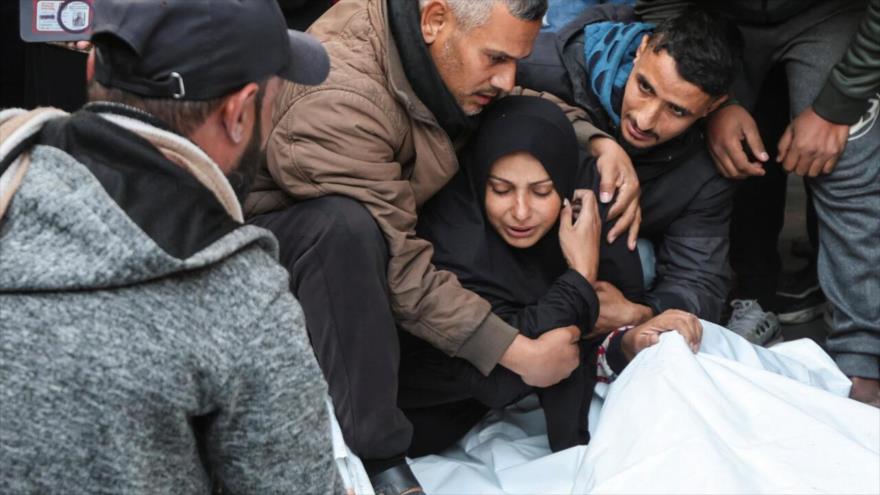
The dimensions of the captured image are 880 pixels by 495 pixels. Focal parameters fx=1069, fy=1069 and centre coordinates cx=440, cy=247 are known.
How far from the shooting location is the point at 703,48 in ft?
9.43

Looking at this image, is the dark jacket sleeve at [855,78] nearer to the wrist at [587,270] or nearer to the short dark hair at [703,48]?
the short dark hair at [703,48]

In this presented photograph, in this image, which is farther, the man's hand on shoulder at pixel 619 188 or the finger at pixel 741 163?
the finger at pixel 741 163

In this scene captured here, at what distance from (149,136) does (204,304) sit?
0.22 meters

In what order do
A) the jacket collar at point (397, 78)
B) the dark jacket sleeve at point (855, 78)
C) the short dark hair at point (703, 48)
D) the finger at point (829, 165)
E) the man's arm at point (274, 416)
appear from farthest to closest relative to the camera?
the finger at point (829, 165) < the short dark hair at point (703, 48) < the dark jacket sleeve at point (855, 78) < the jacket collar at point (397, 78) < the man's arm at point (274, 416)

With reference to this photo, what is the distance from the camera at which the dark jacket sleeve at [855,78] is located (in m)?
2.75

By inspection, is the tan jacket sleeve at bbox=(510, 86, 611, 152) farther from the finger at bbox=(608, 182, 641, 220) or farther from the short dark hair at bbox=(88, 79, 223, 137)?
the short dark hair at bbox=(88, 79, 223, 137)

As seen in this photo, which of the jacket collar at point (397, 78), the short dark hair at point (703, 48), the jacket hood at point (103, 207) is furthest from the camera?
the short dark hair at point (703, 48)

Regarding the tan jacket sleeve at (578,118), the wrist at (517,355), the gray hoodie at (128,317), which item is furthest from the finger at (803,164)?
the gray hoodie at (128,317)

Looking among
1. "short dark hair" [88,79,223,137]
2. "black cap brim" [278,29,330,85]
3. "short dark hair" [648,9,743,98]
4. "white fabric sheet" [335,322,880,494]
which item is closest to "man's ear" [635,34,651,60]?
"short dark hair" [648,9,743,98]

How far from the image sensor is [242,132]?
1.45 meters

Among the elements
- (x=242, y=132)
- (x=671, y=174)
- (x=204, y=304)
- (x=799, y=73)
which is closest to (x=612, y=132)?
(x=671, y=174)

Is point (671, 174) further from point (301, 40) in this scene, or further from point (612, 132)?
point (301, 40)

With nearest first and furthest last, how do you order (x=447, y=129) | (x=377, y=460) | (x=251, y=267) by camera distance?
(x=251, y=267)
(x=377, y=460)
(x=447, y=129)

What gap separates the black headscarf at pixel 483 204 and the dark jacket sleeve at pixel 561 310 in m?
0.06
